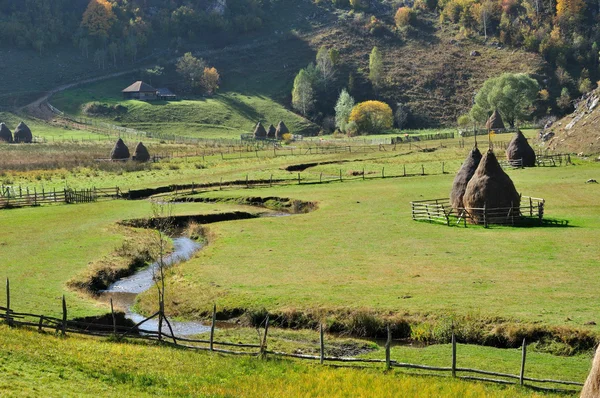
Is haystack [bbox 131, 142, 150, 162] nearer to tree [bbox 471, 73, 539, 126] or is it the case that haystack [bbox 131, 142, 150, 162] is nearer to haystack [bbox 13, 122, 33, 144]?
haystack [bbox 13, 122, 33, 144]

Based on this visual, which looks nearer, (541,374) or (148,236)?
(541,374)

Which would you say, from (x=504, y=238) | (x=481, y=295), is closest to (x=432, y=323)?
(x=481, y=295)

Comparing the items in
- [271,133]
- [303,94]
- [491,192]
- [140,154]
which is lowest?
[491,192]

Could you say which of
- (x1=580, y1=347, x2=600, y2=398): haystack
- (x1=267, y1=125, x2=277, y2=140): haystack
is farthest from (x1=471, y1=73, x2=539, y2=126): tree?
(x1=580, y1=347, x2=600, y2=398): haystack

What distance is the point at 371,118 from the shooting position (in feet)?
570

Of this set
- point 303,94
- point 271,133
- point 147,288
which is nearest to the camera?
point 147,288

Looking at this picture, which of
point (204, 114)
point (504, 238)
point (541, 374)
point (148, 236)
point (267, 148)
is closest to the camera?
point (541, 374)

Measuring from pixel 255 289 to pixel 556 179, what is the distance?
48870 mm

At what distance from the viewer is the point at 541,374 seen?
2969 cm

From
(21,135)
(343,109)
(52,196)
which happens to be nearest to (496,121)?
(343,109)

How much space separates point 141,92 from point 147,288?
15563cm

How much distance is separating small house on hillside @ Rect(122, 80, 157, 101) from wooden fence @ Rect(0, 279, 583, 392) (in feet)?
531

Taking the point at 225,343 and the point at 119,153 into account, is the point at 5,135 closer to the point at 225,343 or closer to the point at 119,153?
the point at 119,153

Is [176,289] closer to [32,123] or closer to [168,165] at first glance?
[168,165]
